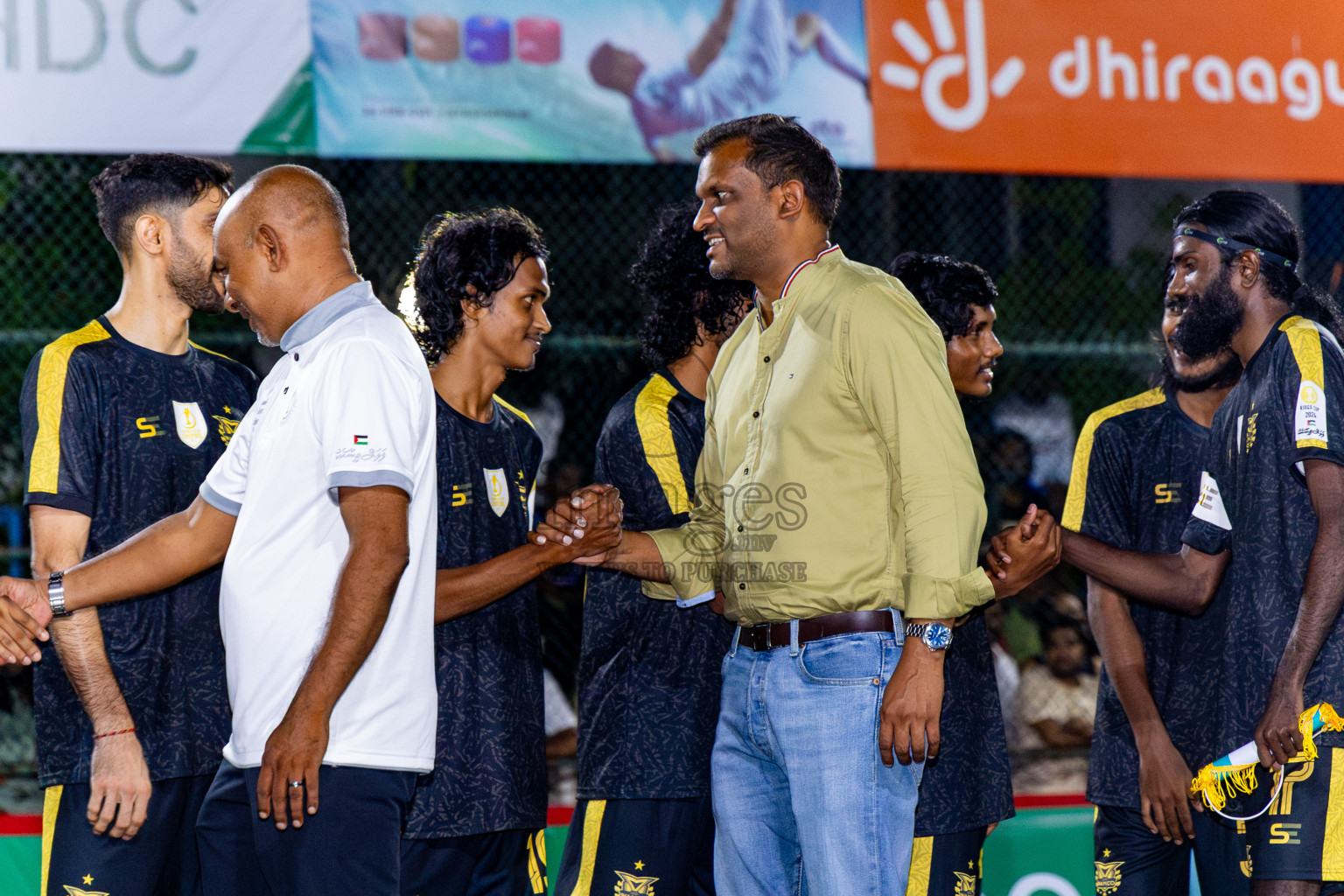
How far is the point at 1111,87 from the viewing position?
558 centimetres

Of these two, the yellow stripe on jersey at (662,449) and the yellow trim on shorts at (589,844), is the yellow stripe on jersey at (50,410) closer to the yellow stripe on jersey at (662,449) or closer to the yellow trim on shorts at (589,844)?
the yellow stripe on jersey at (662,449)

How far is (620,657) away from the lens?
11.0ft

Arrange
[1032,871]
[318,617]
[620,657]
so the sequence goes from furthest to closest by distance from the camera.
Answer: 1. [1032,871]
2. [620,657]
3. [318,617]

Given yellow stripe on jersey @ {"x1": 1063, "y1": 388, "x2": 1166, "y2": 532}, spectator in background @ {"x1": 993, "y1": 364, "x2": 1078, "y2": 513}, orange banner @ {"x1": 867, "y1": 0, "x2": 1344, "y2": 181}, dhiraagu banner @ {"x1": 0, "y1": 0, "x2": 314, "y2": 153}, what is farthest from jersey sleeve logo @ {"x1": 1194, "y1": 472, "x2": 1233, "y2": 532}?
spectator in background @ {"x1": 993, "y1": 364, "x2": 1078, "y2": 513}

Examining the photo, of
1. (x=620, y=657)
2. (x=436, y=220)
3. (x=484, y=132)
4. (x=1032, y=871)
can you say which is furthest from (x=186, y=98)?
(x=1032, y=871)

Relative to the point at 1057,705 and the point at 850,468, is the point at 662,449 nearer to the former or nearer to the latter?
the point at 850,468

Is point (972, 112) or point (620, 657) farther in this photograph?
point (972, 112)

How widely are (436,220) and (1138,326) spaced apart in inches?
191

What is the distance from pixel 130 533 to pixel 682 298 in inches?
60.5

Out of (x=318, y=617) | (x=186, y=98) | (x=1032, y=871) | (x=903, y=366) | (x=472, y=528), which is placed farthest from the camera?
(x=186, y=98)

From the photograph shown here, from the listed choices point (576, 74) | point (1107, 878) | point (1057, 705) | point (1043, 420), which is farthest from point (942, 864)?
point (1043, 420)

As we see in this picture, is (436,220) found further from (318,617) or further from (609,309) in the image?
(609,309)

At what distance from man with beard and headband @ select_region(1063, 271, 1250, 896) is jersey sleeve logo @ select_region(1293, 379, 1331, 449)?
1.39ft

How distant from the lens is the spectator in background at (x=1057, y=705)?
670 centimetres
